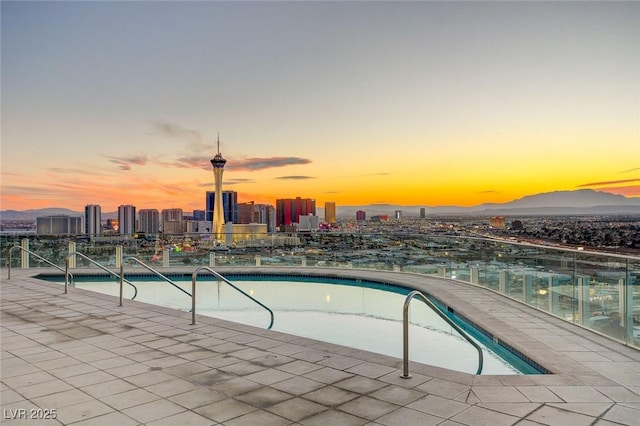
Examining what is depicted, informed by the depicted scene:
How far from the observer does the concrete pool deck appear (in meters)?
3.08

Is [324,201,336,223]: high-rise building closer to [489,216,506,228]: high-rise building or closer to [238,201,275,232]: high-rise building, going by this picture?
[489,216,506,228]: high-rise building

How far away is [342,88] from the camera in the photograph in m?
15.8

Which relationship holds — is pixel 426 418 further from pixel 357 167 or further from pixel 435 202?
pixel 435 202

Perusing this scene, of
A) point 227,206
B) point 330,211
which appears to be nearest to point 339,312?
point 330,211

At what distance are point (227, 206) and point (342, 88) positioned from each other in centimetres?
9572

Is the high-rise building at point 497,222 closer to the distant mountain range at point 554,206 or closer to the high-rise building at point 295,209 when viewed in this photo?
the distant mountain range at point 554,206

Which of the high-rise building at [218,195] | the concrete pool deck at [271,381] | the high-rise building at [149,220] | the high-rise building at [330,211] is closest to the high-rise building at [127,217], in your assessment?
the high-rise building at [149,220]

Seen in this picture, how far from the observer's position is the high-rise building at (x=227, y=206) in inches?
3596

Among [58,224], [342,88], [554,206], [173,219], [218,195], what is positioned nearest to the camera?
[342,88]

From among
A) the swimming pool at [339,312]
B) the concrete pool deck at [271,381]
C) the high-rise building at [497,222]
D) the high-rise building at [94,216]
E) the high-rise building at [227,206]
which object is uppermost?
the high-rise building at [227,206]

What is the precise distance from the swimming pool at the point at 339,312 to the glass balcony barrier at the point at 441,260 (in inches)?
43.9

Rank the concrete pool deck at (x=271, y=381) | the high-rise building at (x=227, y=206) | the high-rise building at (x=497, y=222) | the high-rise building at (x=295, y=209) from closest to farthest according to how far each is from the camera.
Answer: the concrete pool deck at (x=271, y=381) → the high-rise building at (x=497, y=222) → the high-rise building at (x=295, y=209) → the high-rise building at (x=227, y=206)

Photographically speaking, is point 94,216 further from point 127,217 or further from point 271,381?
point 271,381

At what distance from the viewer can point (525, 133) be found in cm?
1588
